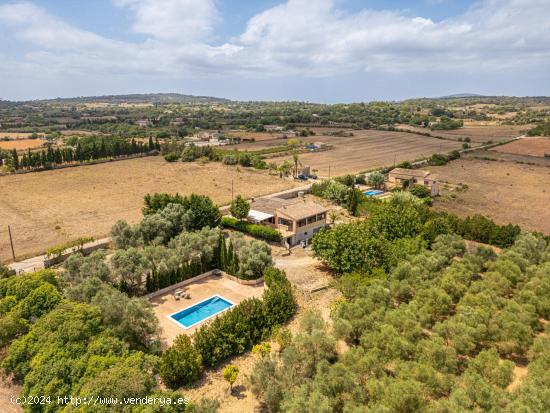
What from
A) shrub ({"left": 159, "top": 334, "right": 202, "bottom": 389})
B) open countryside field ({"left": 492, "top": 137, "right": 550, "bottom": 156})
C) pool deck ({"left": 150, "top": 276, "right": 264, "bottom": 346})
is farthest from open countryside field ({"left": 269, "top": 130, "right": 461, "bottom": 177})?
shrub ({"left": 159, "top": 334, "right": 202, "bottom": 389})

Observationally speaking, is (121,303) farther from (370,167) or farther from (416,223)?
(370,167)

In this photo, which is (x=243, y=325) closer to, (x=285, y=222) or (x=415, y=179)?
(x=285, y=222)

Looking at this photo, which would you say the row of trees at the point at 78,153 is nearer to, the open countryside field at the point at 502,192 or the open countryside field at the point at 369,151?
the open countryside field at the point at 369,151

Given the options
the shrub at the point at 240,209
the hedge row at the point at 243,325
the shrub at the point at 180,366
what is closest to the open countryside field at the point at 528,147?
the shrub at the point at 240,209

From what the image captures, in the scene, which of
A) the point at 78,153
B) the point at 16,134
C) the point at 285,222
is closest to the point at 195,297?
the point at 285,222

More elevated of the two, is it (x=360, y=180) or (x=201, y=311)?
(x=360, y=180)

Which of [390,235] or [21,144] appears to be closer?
[390,235]

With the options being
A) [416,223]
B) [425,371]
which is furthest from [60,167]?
[425,371]
